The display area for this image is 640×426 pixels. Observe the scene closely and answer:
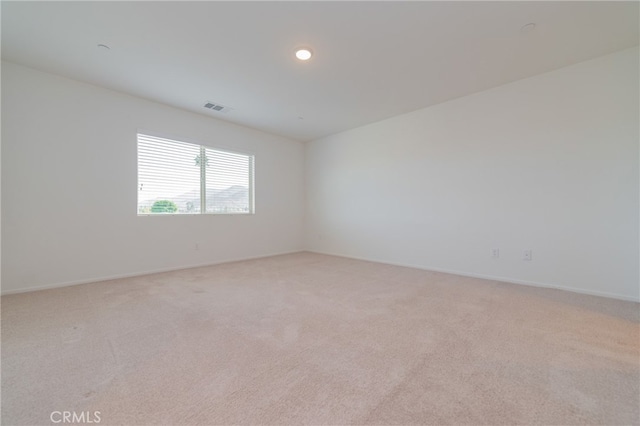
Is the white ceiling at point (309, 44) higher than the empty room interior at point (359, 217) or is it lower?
higher

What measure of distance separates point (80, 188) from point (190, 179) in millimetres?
1386

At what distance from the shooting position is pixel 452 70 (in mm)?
2998

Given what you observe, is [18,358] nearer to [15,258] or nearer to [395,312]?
[15,258]

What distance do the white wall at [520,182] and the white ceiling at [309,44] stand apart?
1.22 feet

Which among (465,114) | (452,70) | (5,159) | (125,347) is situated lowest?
(125,347)

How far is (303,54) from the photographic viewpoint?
104 inches

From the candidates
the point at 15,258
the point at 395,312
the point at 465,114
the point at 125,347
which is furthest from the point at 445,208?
the point at 15,258

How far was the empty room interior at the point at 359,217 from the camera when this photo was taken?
4.57 feet

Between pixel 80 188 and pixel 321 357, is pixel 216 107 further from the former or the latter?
pixel 321 357

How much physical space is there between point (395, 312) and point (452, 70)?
2796mm

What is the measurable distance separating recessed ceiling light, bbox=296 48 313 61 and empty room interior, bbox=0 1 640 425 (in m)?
0.05

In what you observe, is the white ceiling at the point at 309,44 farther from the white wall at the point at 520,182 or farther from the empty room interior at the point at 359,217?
the white wall at the point at 520,182

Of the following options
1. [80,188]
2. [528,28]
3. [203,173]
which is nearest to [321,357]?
[528,28]

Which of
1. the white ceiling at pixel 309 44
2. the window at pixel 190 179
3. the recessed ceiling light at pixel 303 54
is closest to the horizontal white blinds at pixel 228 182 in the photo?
the window at pixel 190 179
